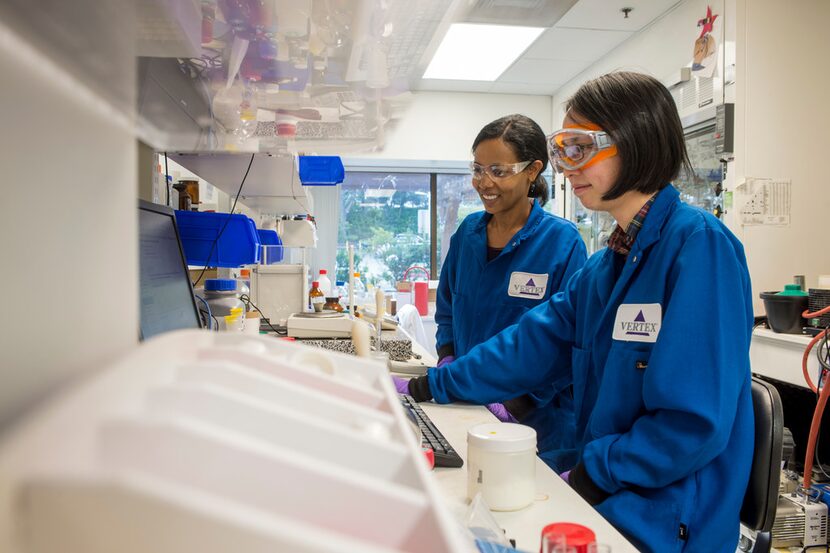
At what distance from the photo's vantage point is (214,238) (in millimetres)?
1889

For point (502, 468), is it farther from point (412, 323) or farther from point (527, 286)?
point (412, 323)

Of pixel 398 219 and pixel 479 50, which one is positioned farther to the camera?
pixel 398 219

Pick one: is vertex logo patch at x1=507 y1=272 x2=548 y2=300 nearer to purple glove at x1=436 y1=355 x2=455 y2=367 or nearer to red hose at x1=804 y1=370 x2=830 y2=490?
purple glove at x1=436 y1=355 x2=455 y2=367

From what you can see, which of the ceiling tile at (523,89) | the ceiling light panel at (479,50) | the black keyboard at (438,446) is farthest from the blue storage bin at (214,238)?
the ceiling tile at (523,89)

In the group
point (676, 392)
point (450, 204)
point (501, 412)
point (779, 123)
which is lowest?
point (501, 412)

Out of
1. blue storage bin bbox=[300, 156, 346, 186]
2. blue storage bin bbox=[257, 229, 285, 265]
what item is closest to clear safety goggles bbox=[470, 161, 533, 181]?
blue storage bin bbox=[300, 156, 346, 186]

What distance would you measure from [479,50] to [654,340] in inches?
160

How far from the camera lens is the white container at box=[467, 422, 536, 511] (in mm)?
992

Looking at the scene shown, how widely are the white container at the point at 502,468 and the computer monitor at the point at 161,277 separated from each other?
672mm

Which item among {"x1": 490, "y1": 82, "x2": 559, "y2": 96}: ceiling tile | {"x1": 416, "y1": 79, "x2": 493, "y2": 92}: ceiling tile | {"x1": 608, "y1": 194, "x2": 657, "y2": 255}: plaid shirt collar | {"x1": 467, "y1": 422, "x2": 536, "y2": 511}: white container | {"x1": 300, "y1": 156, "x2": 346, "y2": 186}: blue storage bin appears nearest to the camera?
{"x1": 467, "y1": 422, "x2": 536, "y2": 511}: white container

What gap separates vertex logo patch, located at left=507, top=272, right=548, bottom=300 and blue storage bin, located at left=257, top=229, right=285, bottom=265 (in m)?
1.52

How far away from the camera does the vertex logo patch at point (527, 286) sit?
6.57 feet

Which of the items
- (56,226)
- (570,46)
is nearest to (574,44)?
(570,46)

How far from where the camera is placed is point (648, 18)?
423 centimetres
